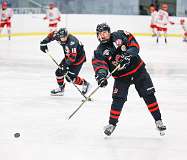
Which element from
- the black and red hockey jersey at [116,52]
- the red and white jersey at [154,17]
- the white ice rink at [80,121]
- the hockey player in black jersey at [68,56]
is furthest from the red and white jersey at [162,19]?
the black and red hockey jersey at [116,52]

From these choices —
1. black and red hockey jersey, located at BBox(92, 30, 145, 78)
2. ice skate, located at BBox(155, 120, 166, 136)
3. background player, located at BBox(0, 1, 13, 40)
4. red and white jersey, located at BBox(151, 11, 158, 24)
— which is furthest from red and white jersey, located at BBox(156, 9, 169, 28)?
black and red hockey jersey, located at BBox(92, 30, 145, 78)

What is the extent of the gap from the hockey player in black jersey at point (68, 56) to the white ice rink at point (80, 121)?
201 mm

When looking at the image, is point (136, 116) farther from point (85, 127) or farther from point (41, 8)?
point (41, 8)

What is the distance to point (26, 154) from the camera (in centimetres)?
399

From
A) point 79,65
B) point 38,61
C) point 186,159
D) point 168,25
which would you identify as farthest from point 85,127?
point 168,25

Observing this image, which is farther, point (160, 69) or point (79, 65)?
point (160, 69)

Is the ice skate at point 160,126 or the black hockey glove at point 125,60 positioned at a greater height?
the black hockey glove at point 125,60

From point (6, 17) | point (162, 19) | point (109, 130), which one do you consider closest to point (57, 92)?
point (109, 130)

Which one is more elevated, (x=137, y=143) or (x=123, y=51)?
(x=123, y=51)

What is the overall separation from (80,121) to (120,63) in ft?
3.73

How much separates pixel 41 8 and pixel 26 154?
14.6 metres

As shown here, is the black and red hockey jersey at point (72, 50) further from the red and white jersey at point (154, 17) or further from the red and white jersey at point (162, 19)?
the red and white jersey at point (154, 17)

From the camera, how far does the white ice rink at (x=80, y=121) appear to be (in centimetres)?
407

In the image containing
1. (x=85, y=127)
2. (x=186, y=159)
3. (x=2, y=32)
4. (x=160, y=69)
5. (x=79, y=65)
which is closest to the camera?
(x=186, y=159)
